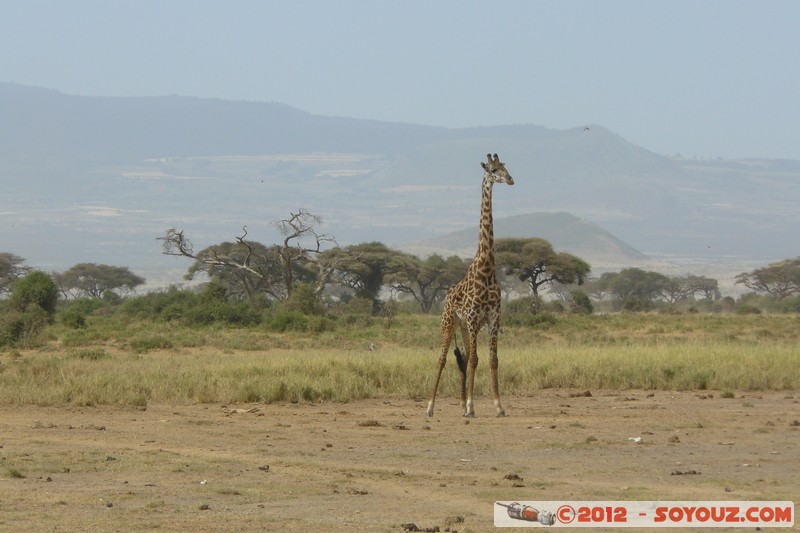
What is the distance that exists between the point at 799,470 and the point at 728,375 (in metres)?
6.50

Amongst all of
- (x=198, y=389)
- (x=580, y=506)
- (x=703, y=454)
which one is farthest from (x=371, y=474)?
(x=198, y=389)

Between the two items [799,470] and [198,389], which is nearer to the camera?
[799,470]

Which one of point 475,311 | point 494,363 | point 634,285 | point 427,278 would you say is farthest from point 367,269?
point 494,363

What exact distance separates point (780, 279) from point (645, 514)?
57708 mm

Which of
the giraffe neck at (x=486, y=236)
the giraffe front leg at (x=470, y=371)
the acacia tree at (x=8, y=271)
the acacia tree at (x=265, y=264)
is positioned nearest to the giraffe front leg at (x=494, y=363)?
the giraffe front leg at (x=470, y=371)

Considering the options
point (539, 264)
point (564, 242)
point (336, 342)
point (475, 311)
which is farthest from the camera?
point (564, 242)

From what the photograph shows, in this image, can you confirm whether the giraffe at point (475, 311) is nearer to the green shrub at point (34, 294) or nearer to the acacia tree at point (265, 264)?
the green shrub at point (34, 294)

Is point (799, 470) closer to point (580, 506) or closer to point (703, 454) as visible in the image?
point (703, 454)

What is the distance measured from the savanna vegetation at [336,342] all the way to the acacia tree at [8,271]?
13 centimetres

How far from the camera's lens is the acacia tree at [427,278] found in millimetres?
50688

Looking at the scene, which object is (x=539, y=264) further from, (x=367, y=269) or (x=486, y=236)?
(x=486, y=236)

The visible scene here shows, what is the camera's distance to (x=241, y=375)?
17.0 m

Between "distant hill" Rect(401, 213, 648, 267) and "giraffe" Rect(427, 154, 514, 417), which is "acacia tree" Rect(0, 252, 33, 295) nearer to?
"giraffe" Rect(427, 154, 514, 417)

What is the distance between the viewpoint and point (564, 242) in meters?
182
